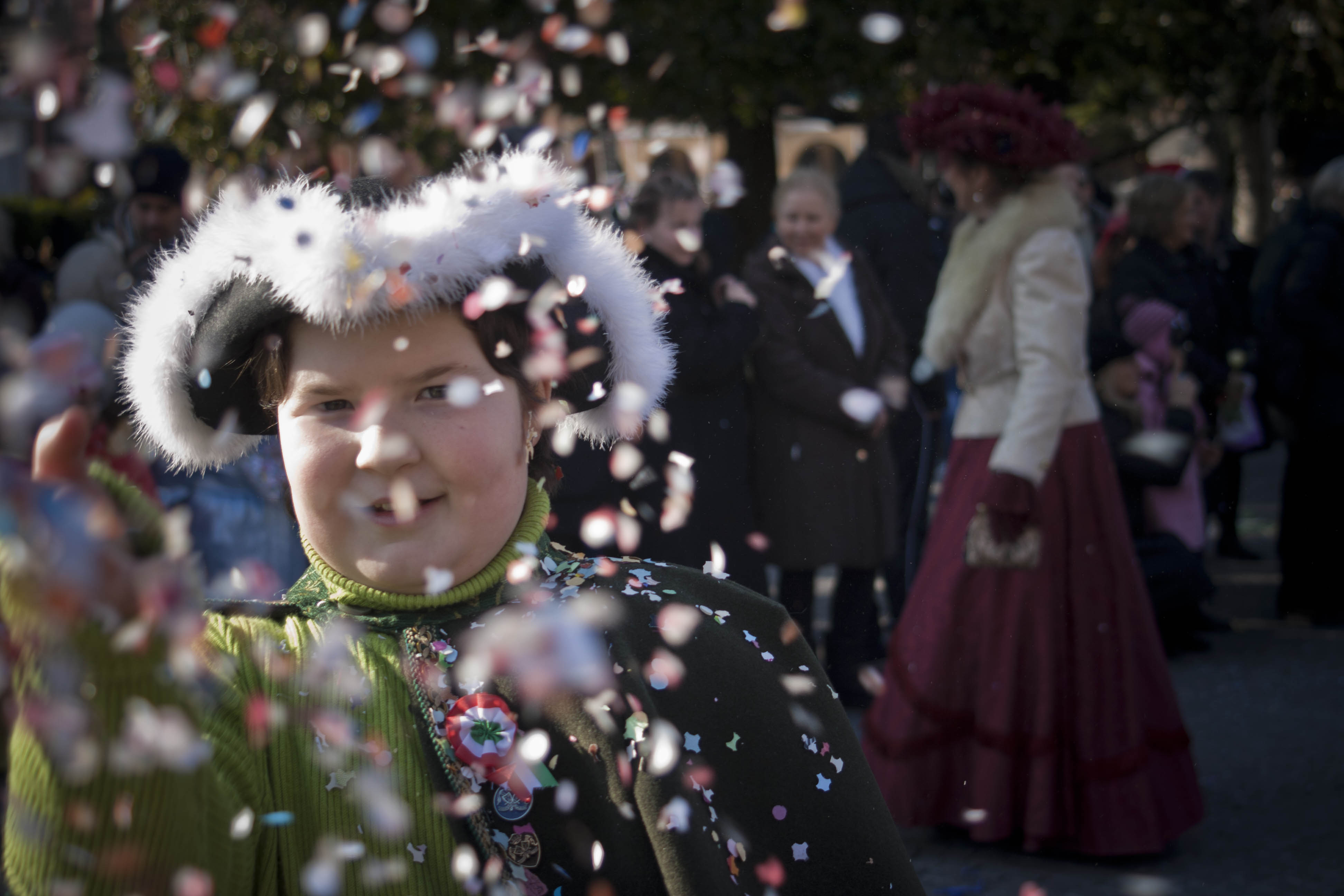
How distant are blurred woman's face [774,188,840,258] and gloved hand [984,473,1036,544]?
1.62 metres

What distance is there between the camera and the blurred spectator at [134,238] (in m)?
4.74

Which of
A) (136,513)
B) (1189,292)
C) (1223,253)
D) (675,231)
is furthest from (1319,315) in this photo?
(136,513)

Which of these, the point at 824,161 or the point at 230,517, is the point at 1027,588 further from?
the point at 824,161

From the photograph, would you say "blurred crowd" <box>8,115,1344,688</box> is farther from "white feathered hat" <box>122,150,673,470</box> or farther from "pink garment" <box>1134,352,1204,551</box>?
"white feathered hat" <box>122,150,673,470</box>

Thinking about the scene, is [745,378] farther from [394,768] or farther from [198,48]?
[198,48]

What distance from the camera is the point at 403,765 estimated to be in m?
1.64

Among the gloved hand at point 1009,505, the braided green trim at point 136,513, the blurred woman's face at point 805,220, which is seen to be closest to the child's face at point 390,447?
the braided green trim at point 136,513

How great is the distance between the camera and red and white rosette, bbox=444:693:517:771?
1.65 m

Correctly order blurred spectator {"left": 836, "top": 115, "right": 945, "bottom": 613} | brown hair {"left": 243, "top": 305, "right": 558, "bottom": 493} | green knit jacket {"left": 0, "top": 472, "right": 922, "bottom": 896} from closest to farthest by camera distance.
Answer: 1. green knit jacket {"left": 0, "top": 472, "right": 922, "bottom": 896}
2. brown hair {"left": 243, "top": 305, "right": 558, "bottom": 493}
3. blurred spectator {"left": 836, "top": 115, "right": 945, "bottom": 613}

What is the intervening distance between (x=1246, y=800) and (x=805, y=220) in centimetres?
248

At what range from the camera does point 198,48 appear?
26.7ft

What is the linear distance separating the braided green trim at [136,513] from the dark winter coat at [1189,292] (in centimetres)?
525

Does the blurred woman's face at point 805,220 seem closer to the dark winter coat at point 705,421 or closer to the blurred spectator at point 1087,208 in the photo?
the dark winter coat at point 705,421


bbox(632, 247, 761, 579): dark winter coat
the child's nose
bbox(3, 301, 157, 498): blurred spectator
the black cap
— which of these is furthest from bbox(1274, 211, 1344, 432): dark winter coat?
the child's nose
